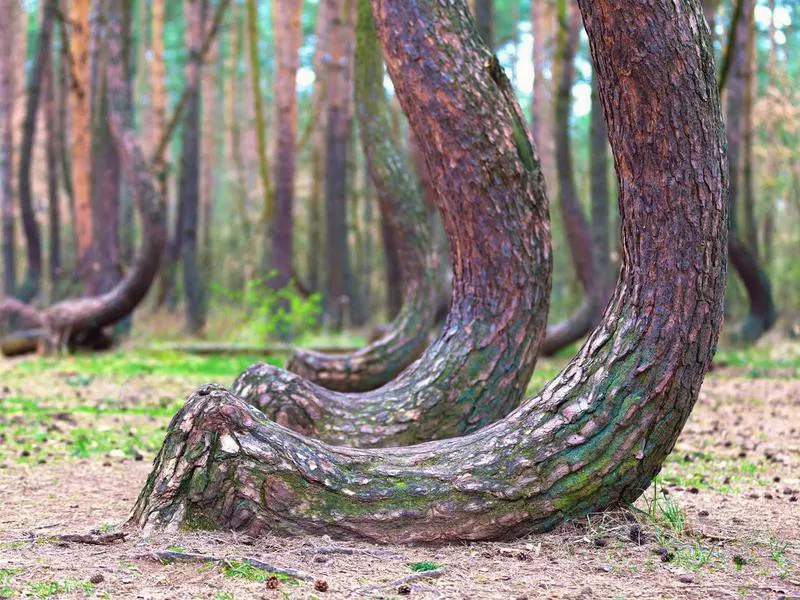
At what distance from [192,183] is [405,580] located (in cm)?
1480

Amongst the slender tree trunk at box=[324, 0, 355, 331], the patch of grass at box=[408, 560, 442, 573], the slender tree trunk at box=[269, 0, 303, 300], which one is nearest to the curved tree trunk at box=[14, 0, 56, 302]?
the slender tree trunk at box=[269, 0, 303, 300]

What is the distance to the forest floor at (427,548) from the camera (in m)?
3.12

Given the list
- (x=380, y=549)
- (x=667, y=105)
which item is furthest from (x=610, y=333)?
A: (x=380, y=549)

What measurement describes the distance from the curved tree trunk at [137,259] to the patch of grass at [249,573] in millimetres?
9130

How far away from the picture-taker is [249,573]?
3.20m

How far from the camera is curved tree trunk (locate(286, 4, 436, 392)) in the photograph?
24.9 ft

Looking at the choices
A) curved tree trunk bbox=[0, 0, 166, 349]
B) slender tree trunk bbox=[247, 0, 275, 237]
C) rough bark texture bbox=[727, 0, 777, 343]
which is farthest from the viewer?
slender tree trunk bbox=[247, 0, 275, 237]

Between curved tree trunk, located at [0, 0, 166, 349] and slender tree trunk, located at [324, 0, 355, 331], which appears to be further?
slender tree trunk, located at [324, 0, 355, 331]

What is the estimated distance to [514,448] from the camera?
3.70m

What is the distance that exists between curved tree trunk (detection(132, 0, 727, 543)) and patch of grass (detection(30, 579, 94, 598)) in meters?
0.55

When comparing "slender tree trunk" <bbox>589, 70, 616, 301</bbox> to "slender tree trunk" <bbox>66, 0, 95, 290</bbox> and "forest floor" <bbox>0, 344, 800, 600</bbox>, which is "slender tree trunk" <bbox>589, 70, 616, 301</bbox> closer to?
"forest floor" <bbox>0, 344, 800, 600</bbox>

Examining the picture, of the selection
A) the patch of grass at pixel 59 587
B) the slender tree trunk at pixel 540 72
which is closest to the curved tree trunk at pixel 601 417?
the patch of grass at pixel 59 587

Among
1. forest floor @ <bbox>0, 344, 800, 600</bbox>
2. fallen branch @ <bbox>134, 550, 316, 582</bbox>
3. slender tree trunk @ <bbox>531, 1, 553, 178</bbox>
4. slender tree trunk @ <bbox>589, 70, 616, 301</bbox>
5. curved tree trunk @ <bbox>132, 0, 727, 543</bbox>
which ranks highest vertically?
slender tree trunk @ <bbox>531, 1, 553, 178</bbox>

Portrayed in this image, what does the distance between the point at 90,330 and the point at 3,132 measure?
6.47 m
